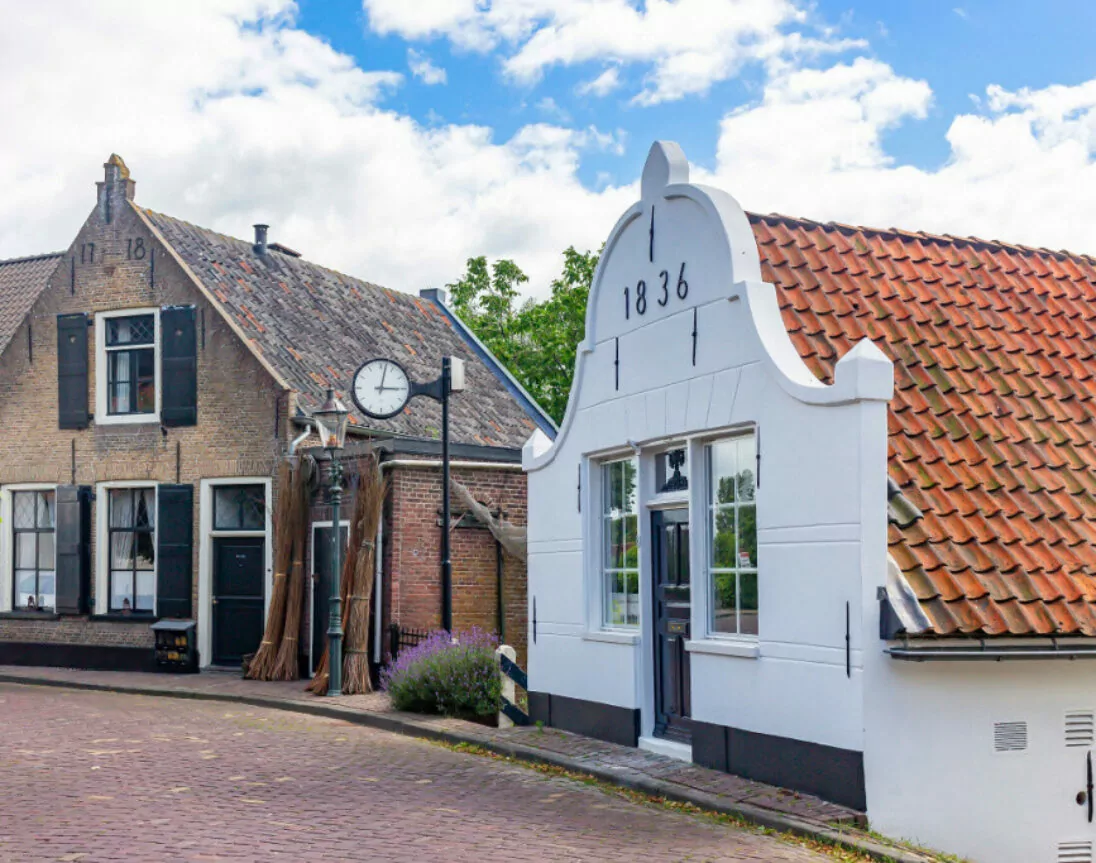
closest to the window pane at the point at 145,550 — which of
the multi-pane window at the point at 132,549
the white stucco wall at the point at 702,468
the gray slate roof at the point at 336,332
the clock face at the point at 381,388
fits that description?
the multi-pane window at the point at 132,549

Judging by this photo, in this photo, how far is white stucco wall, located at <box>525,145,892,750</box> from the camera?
828cm

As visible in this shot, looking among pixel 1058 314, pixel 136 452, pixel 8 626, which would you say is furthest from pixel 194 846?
pixel 8 626

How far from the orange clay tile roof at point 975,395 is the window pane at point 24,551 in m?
14.4

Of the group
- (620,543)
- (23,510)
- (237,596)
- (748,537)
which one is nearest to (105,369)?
(23,510)

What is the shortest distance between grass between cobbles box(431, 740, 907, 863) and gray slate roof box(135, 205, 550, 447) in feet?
28.2

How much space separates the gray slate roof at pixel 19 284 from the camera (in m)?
23.7

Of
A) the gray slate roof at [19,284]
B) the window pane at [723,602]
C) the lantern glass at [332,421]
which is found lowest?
the window pane at [723,602]

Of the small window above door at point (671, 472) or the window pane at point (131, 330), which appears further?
the window pane at point (131, 330)

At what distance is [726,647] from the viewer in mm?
9602

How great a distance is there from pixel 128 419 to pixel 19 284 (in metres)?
6.38

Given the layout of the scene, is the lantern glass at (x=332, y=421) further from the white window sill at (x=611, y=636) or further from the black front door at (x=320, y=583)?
the white window sill at (x=611, y=636)

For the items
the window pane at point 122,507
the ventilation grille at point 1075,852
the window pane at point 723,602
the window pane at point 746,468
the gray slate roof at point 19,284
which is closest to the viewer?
the ventilation grille at point 1075,852

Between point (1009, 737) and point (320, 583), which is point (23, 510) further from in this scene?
point (1009, 737)

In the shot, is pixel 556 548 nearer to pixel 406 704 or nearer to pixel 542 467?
pixel 542 467
